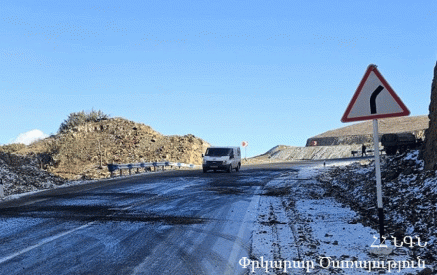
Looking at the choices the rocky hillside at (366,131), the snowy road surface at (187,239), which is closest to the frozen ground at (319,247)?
the snowy road surface at (187,239)

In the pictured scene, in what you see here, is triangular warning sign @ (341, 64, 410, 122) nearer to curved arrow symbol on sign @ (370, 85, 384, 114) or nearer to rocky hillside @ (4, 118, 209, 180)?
curved arrow symbol on sign @ (370, 85, 384, 114)

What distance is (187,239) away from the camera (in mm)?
7137

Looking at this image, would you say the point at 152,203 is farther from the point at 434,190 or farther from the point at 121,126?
the point at 121,126

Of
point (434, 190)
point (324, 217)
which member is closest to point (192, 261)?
point (324, 217)

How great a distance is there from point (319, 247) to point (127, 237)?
3370 mm

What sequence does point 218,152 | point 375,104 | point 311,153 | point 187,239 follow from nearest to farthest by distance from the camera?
1. point 375,104
2. point 187,239
3. point 218,152
4. point 311,153

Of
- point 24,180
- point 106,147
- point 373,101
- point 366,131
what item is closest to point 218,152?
point 24,180

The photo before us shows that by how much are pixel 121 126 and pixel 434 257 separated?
61790 mm

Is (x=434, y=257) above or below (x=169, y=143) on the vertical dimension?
below

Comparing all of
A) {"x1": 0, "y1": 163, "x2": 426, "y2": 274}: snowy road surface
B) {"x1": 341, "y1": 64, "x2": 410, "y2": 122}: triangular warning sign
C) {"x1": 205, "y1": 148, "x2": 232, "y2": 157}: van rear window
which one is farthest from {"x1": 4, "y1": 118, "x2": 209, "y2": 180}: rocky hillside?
{"x1": 341, "y1": 64, "x2": 410, "y2": 122}: triangular warning sign

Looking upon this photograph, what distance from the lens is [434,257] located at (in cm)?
535

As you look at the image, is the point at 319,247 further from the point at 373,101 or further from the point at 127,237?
the point at 127,237

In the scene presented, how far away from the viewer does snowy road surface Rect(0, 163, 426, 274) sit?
17.9ft

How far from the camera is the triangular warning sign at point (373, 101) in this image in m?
6.04
